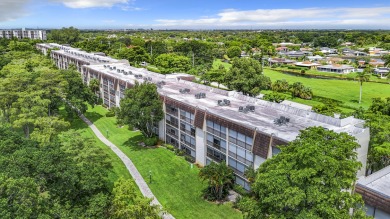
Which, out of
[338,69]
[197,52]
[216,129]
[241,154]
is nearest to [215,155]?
[216,129]

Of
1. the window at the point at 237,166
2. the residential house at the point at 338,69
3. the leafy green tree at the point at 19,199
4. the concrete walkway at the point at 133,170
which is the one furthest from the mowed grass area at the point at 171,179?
the residential house at the point at 338,69

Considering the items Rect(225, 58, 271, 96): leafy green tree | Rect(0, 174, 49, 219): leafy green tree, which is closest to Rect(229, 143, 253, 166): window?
Rect(0, 174, 49, 219): leafy green tree

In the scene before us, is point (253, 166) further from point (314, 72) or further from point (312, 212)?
point (314, 72)

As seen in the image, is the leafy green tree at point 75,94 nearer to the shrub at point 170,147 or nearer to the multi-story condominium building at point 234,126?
the multi-story condominium building at point 234,126

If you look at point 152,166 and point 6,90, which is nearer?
point 152,166

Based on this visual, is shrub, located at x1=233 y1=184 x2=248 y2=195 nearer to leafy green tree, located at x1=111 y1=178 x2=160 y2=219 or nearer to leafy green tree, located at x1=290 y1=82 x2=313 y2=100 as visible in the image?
leafy green tree, located at x1=111 y1=178 x2=160 y2=219

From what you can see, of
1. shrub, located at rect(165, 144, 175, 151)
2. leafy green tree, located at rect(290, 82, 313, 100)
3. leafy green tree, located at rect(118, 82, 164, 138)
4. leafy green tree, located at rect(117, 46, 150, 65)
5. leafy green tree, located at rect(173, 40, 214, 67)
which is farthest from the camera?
leafy green tree, located at rect(173, 40, 214, 67)

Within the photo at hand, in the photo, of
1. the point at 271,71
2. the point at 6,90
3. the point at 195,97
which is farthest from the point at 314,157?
the point at 271,71
